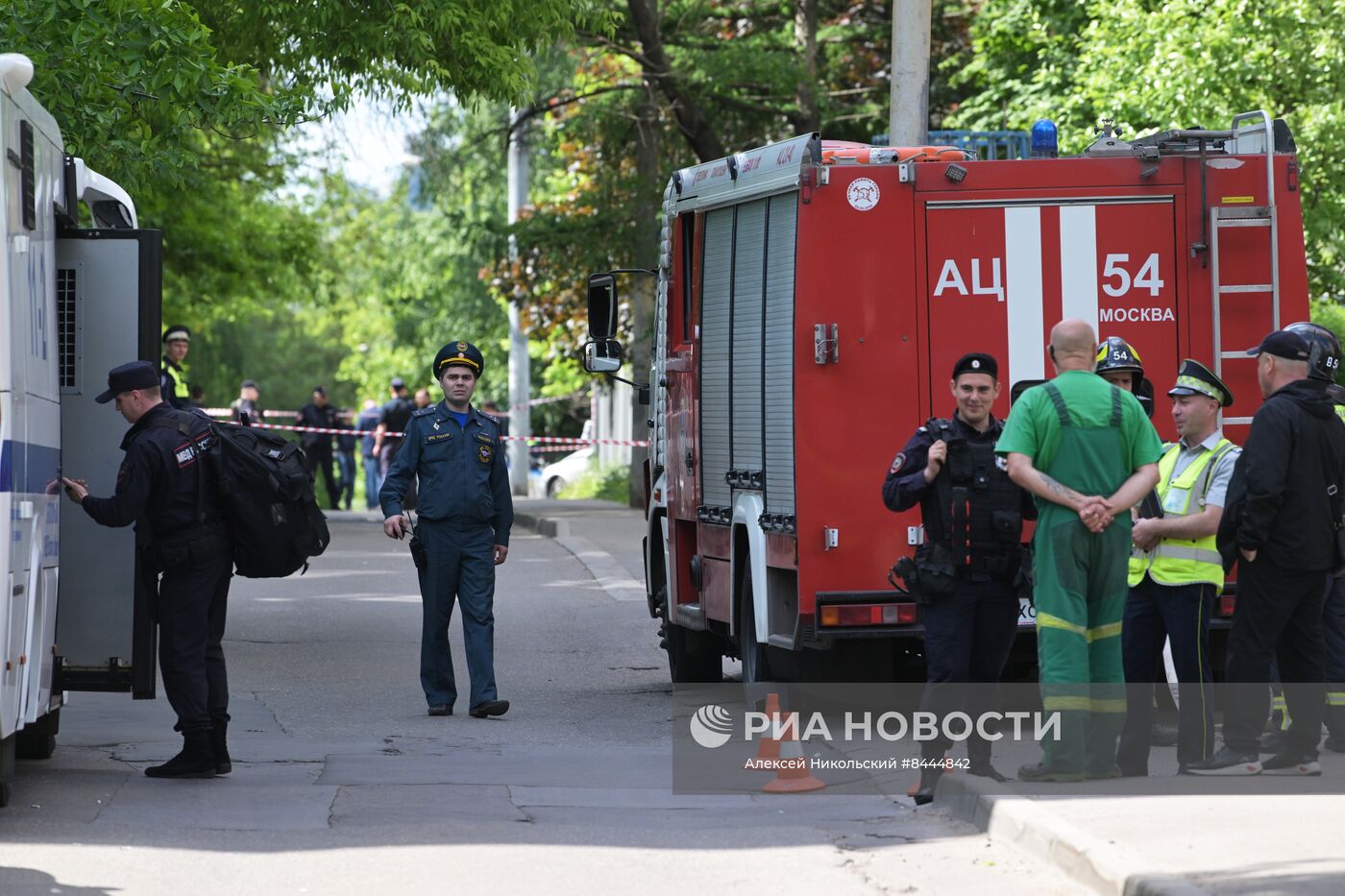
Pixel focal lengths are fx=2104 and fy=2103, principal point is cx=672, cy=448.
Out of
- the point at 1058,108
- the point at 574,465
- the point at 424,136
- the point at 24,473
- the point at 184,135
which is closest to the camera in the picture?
the point at 24,473

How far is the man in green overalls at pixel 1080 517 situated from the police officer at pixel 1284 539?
52cm

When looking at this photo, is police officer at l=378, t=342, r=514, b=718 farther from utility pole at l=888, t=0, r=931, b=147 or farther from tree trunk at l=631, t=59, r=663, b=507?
tree trunk at l=631, t=59, r=663, b=507

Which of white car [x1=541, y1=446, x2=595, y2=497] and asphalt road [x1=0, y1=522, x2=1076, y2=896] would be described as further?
white car [x1=541, y1=446, x2=595, y2=497]

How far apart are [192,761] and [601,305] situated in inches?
182

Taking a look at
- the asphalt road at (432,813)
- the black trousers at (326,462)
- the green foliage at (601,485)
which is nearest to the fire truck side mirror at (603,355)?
the asphalt road at (432,813)

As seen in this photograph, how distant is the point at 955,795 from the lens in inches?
317

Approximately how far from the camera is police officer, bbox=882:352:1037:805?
802cm

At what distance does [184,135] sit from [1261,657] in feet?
26.4

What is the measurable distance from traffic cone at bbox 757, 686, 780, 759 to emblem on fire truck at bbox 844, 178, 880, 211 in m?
2.48

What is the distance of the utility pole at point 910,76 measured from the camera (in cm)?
1484

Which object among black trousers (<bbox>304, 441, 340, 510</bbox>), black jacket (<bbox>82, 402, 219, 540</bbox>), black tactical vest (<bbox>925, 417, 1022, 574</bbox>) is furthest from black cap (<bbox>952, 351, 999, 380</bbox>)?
black trousers (<bbox>304, 441, 340, 510</bbox>)

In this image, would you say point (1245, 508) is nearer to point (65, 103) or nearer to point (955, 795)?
point (955, 795)

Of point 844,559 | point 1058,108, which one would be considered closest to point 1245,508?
point 844,559

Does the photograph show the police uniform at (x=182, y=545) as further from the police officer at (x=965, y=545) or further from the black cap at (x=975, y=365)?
the black cap at (x=975, y=365)
